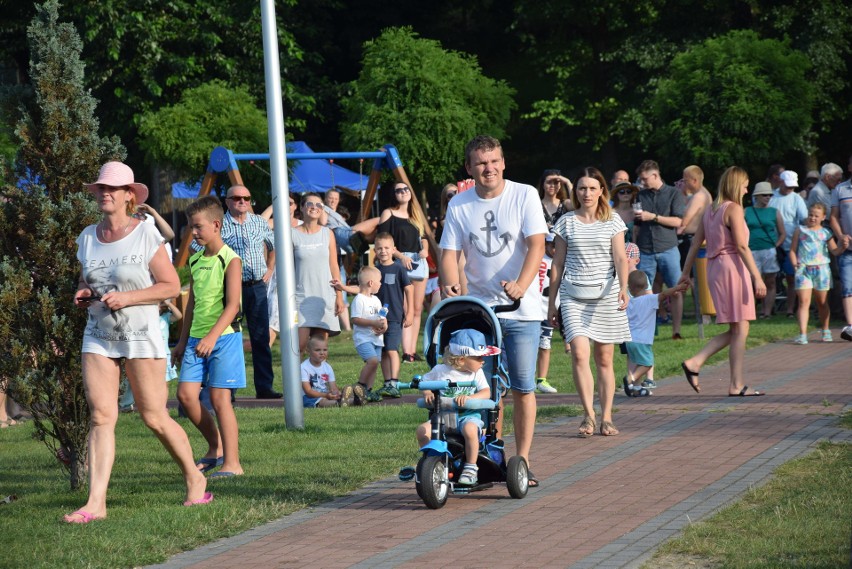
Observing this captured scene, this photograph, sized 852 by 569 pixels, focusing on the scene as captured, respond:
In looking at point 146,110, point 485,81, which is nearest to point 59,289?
point 485,81

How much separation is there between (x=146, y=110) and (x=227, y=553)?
91.0 ft

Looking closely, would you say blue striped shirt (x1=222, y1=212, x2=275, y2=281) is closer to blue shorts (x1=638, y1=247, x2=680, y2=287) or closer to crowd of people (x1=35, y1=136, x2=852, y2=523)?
crowd of people (x1=35, y1=136, x2=852, y2=523)

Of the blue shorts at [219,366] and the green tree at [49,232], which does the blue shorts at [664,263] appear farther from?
the green tree at [49,232]

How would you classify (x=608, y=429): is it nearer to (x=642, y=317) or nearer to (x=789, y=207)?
(x=642, y=317)

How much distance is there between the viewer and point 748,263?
39.5 ft

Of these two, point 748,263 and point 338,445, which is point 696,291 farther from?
point 338,445

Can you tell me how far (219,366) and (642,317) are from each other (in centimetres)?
516

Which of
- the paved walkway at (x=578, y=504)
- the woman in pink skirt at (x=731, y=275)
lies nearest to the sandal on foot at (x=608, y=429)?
the paved walkway at (x=578, y=504)

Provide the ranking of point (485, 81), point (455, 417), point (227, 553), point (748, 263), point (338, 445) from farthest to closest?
point (485, 81)
point (748, 263)
point (338, 445)
point (455, 417)
point (227, 553)

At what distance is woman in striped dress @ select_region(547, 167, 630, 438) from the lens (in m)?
10.1

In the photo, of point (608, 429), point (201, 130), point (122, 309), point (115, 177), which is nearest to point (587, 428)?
point (608, 429)

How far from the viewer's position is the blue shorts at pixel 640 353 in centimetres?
1229

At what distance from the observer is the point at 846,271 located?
15.9 metres

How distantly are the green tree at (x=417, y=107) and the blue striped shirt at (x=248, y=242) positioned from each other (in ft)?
49.3
